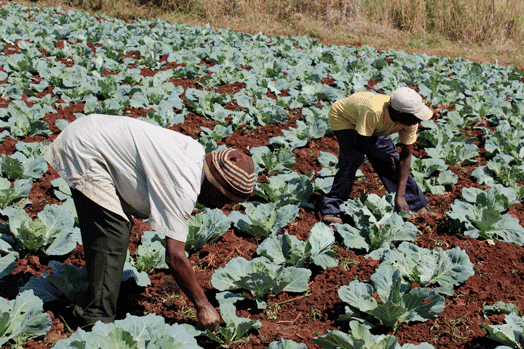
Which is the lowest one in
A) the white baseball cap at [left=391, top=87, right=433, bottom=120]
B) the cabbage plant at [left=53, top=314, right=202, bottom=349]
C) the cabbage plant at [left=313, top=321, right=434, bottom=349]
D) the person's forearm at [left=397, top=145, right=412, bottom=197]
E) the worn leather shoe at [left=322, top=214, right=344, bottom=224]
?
the worn leather shoe at [left=322, top=214, right=344, bottom=224]

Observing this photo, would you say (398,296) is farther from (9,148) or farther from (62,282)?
(9,148)

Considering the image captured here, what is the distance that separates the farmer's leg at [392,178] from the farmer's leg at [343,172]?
25 cm

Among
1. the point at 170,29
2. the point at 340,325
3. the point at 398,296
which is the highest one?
the point at 170,29

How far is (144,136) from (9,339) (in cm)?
151

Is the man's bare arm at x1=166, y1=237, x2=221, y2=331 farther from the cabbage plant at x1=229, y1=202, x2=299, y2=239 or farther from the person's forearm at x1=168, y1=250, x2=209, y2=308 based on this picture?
the cabbage plant at x1=229, y1=202, x2=299, y2=239

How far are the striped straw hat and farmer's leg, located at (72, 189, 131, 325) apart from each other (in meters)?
0.58

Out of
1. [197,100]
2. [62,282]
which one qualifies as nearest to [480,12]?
[197,100]

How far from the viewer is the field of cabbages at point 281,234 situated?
2.74 metres

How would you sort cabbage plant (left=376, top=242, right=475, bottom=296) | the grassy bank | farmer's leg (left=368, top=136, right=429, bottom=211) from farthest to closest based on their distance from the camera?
1. the grassy bank
2. farmer's leg (left=368, top=136, right=429, bottom=211)
3. cabbage plant (left=376, top=242, right=475, bottom=296)

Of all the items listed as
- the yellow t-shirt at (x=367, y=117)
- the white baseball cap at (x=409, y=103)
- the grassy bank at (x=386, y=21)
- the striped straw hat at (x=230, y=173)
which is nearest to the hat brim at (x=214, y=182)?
the striped straw hat at (x=230, y=173)

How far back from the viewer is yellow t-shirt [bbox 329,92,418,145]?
3631mm

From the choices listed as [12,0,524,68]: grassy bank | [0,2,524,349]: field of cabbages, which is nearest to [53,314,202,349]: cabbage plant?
[0,2,524,349]: field of cabbages

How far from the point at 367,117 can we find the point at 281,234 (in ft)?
3.91

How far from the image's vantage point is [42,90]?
637 cm
